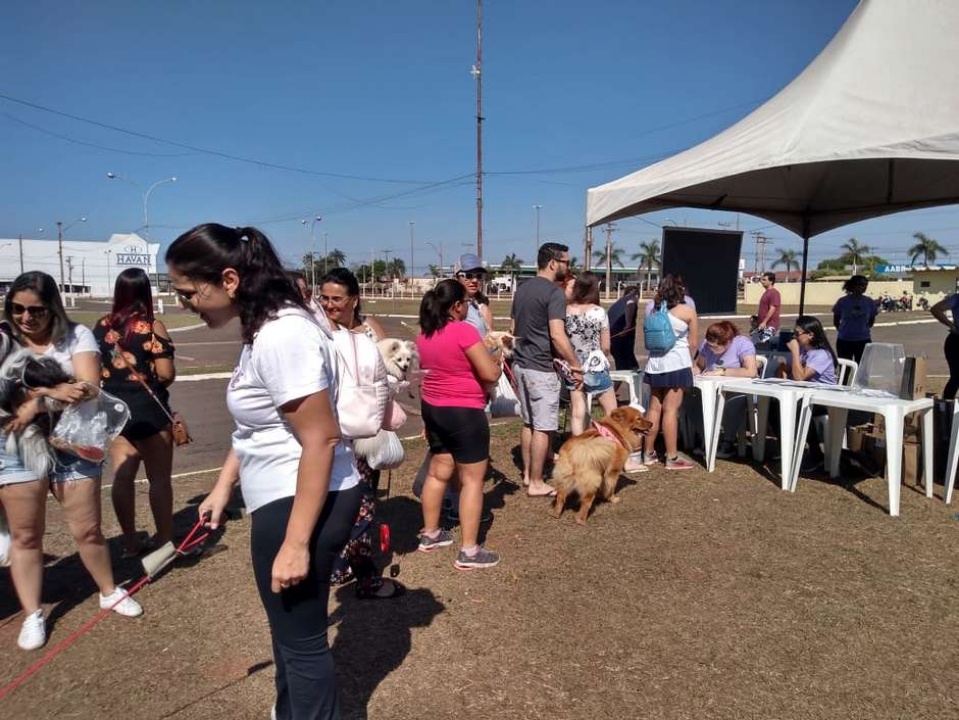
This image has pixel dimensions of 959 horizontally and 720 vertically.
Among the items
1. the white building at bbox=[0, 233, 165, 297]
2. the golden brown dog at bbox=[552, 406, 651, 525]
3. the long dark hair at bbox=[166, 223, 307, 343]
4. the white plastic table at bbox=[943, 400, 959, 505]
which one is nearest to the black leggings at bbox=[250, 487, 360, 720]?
the long dark hair at bbox=[166, 223, 307, 343]

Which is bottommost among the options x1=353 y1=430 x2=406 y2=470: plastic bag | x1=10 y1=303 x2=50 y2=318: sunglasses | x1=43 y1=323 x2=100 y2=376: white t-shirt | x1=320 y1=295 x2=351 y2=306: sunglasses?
x1=353 y1=430 x2=406 y2=470: plastic bag

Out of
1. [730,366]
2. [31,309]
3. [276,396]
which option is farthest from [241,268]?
[730,366]

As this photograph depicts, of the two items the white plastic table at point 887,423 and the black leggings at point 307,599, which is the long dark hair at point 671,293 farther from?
the black leggings at point 307,599

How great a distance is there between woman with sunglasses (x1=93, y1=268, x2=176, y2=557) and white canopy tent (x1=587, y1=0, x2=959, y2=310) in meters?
4.89

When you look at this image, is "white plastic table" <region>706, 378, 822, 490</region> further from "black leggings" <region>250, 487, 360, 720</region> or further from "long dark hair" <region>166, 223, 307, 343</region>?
"long dark hair" <region>166, 223, 307, 343</region>

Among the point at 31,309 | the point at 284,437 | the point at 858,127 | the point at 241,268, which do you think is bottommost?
the point at 284,437

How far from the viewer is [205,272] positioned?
1.73m

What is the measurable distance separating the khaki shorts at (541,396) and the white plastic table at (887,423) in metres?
1.99

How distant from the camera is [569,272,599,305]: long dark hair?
5695mm

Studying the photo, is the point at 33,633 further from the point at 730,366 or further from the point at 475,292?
the point at 730,366

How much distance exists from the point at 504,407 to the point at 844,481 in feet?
9.67

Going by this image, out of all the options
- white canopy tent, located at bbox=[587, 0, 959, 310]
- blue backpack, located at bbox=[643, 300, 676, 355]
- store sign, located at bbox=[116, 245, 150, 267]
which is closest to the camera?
white canopy tent, located at bbox=[587, 0, 959, 310]

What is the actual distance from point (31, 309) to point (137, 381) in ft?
2.72

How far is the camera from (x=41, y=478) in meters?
2.92
